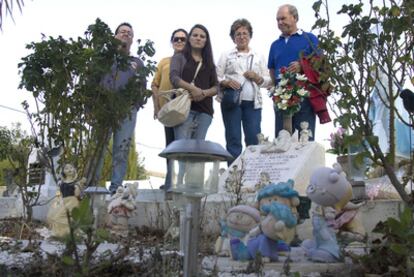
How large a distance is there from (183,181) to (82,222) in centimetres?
70

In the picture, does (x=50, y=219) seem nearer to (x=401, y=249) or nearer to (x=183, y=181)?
(x=183, y=181)

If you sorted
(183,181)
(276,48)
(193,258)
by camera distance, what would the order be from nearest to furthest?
(193,258), (183,181), (276,48)

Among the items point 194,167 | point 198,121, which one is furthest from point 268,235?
point 198,121

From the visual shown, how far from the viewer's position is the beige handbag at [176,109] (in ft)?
19.7

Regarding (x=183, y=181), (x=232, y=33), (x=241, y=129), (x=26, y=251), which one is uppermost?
(x=232, y=33)

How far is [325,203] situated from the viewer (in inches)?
150

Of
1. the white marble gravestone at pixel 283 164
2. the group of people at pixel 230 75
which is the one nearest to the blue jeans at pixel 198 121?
the group of people at pixel 230 75

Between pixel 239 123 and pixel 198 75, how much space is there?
2.70 feet

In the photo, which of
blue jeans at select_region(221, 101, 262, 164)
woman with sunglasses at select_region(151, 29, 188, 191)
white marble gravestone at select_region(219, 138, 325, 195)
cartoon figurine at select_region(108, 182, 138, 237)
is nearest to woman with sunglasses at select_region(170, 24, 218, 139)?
woman with sunglasses at select_region(151, 29, 188, 191)

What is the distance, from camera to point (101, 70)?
5914mm

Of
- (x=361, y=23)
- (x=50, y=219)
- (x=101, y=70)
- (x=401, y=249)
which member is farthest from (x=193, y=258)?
(x=101, y=70)

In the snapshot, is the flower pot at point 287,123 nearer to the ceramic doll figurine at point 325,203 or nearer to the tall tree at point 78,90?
the tall tree at point 78,90

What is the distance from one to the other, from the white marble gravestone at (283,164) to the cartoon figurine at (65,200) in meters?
1.59

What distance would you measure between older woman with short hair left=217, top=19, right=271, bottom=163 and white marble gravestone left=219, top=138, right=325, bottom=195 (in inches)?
13.8
